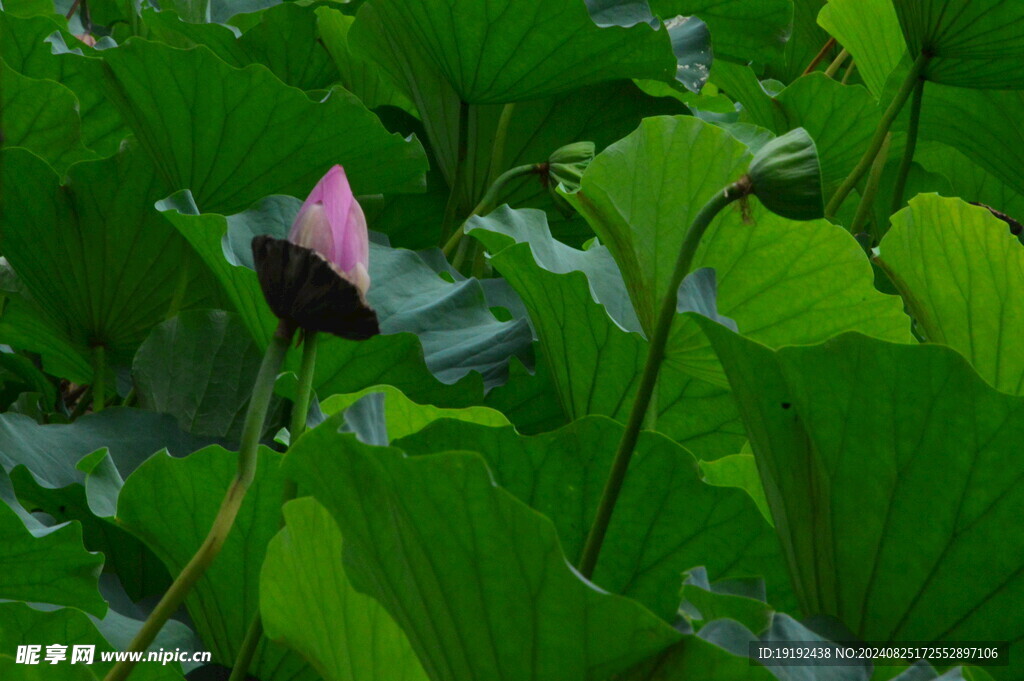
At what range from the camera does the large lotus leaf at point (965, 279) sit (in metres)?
0.74

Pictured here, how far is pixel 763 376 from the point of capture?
507 millimetres

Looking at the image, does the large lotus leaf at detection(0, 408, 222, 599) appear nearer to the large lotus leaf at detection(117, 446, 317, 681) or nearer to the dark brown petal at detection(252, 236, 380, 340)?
the large lotus leaf at detection(117, 446, 317, 681)

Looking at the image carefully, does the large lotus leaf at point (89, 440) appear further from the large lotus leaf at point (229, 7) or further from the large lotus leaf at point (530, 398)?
the large lotus leaf at point (229, 7)

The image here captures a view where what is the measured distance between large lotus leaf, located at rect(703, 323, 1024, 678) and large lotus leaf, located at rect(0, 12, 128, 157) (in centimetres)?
85

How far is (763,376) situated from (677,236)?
0.21 m

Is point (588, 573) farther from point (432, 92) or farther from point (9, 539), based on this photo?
point (432, 92)

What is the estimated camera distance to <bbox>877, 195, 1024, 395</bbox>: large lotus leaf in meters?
0.74

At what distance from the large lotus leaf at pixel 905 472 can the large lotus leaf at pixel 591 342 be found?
24 centimetres

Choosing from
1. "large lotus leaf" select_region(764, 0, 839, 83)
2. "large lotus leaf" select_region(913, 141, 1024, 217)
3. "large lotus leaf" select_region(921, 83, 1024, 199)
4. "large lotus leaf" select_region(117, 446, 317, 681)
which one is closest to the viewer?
"large lotus leaf" select_region(117, 446, 317, 681)

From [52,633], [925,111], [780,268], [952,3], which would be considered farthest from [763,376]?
[925,111]

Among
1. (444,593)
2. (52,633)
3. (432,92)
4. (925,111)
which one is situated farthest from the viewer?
(925,111)

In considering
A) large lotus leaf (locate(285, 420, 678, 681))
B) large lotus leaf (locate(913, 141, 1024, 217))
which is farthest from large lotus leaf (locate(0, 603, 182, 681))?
large lotus leaf (locate(913, 141, 1024, 217))

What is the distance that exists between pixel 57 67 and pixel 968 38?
3.06ft

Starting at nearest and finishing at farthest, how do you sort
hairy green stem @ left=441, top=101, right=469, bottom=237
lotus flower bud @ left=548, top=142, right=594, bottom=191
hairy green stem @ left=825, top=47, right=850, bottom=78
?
1. lotus flower bud @ left=548, top=142, right=594, bottom=191
2. hairy green stem @ left=441, top=101, right=469, bottom=237
3. hairy green stem @ left=825, top=47, right=850, bottom=78
